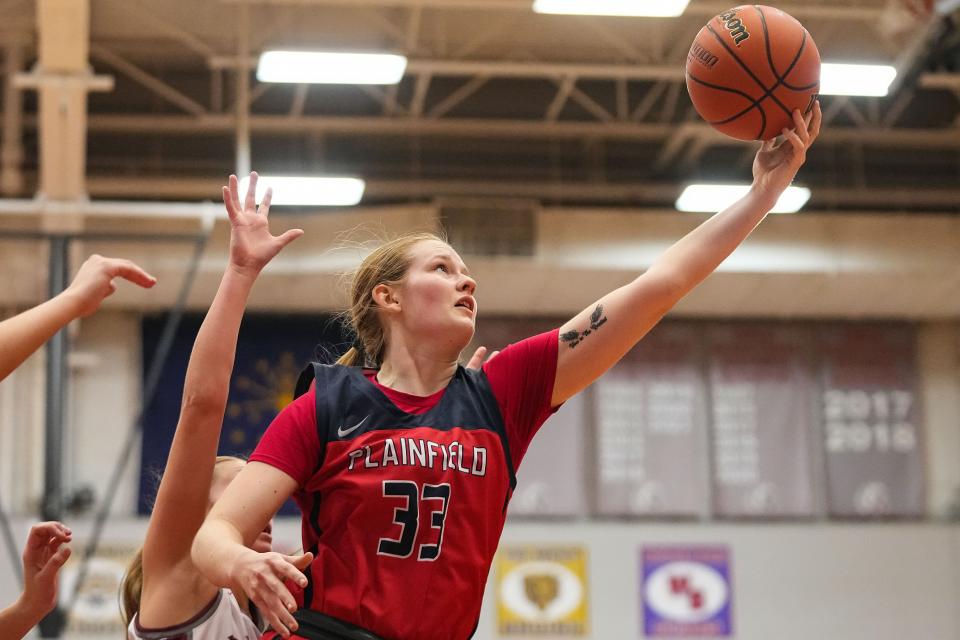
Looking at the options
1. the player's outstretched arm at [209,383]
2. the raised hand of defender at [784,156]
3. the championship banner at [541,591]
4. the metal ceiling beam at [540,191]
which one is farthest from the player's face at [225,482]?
the metal ceiling beam at [540,191]

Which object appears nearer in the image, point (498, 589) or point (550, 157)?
point (498, 589)

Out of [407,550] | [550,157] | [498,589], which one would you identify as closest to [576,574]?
[498,589]

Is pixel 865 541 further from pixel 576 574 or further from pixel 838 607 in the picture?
pixel 576 574

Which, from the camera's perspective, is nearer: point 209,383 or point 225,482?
point 209,383

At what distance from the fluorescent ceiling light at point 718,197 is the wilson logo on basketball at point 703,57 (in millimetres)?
9444

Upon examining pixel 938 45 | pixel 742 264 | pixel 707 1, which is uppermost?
pixel 707 1

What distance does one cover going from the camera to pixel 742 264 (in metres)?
13.7

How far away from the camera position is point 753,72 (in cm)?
321

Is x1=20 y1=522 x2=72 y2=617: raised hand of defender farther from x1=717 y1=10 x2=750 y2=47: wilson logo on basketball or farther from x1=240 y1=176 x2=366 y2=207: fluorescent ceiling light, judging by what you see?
x1=240 y1=176 x2=366 y2=207: fluorescent ceiling light

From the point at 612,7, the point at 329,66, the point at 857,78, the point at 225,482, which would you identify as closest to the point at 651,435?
the point at 857,78

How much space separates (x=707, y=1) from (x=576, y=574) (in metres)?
6.13

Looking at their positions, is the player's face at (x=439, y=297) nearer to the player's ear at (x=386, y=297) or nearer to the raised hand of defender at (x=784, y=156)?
the player's ear at (x=386, y=297)

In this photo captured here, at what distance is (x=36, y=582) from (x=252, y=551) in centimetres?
96

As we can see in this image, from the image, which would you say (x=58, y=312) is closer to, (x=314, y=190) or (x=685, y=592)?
(x=314, y=190)
